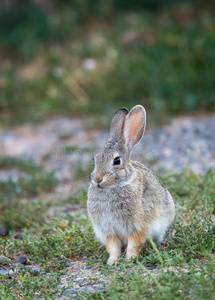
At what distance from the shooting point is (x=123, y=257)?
4914mm

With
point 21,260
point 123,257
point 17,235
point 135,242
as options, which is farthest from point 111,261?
point 17,235

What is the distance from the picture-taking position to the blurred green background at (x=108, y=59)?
1062 cm

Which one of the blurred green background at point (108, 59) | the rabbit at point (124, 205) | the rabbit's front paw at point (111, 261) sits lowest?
the rabbit's front paw at point (111, 261)

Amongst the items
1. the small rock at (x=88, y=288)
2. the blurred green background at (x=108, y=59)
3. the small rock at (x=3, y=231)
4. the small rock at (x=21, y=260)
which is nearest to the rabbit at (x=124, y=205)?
the small rock at (x=88, y=288)

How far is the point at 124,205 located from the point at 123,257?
0.42 metres

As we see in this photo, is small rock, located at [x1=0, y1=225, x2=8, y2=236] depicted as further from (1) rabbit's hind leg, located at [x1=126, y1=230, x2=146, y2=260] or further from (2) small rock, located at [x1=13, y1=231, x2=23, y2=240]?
(1) rabbit's hind leg, located at [x1=126, y1=230, x2=146, y2=260]

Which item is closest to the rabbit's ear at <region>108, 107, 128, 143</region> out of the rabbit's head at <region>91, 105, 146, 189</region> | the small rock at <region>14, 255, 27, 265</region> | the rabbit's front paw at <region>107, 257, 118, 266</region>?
the rabbit's head at <region>91, 105, 146, 189</region>

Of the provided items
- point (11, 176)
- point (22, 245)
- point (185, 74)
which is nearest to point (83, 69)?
point (185, 74)

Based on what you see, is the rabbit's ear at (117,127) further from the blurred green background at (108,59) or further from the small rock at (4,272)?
the blurred green background at (108,59)

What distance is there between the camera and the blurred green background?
10.6 meters

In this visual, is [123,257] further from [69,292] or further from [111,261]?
[69,292]

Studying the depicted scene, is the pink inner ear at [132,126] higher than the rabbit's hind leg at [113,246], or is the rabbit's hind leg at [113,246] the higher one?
the pink inner ear at [132,126]

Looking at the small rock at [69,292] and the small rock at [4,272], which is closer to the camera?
the small rock at [69,292]

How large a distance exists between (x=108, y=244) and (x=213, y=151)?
3815mm
